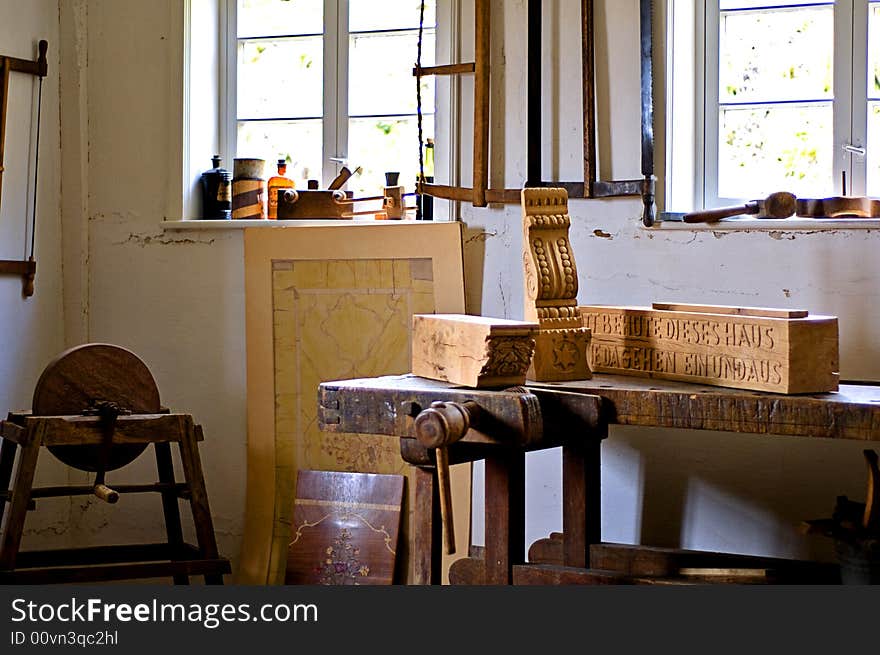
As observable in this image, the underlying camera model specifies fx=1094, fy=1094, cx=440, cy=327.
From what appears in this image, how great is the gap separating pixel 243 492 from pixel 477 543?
36.6 inches

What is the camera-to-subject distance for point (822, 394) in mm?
2541

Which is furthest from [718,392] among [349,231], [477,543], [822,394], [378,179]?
[378,179]

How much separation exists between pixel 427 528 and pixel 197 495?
1.10m

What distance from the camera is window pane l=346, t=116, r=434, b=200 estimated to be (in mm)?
4164

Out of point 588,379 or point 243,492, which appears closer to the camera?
point 588,379

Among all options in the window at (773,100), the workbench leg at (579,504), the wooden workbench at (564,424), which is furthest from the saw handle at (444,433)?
the window at (773,100)

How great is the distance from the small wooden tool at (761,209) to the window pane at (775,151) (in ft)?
0.86

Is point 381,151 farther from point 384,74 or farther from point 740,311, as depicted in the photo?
point 740,311

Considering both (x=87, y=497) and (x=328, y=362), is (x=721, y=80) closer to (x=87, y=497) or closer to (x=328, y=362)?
(x=328, y=362)

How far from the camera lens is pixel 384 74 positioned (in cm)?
420

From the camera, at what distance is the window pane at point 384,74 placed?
13.6ft

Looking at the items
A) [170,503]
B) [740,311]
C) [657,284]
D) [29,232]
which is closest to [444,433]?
[740,311]

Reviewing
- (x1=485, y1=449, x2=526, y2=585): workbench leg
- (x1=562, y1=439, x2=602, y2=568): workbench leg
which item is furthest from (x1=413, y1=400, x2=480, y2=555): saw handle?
(x1=562, y1=439, x2=602, y2=568): workbench leg


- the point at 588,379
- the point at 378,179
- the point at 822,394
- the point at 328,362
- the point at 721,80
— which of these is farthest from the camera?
the point at 378,179
